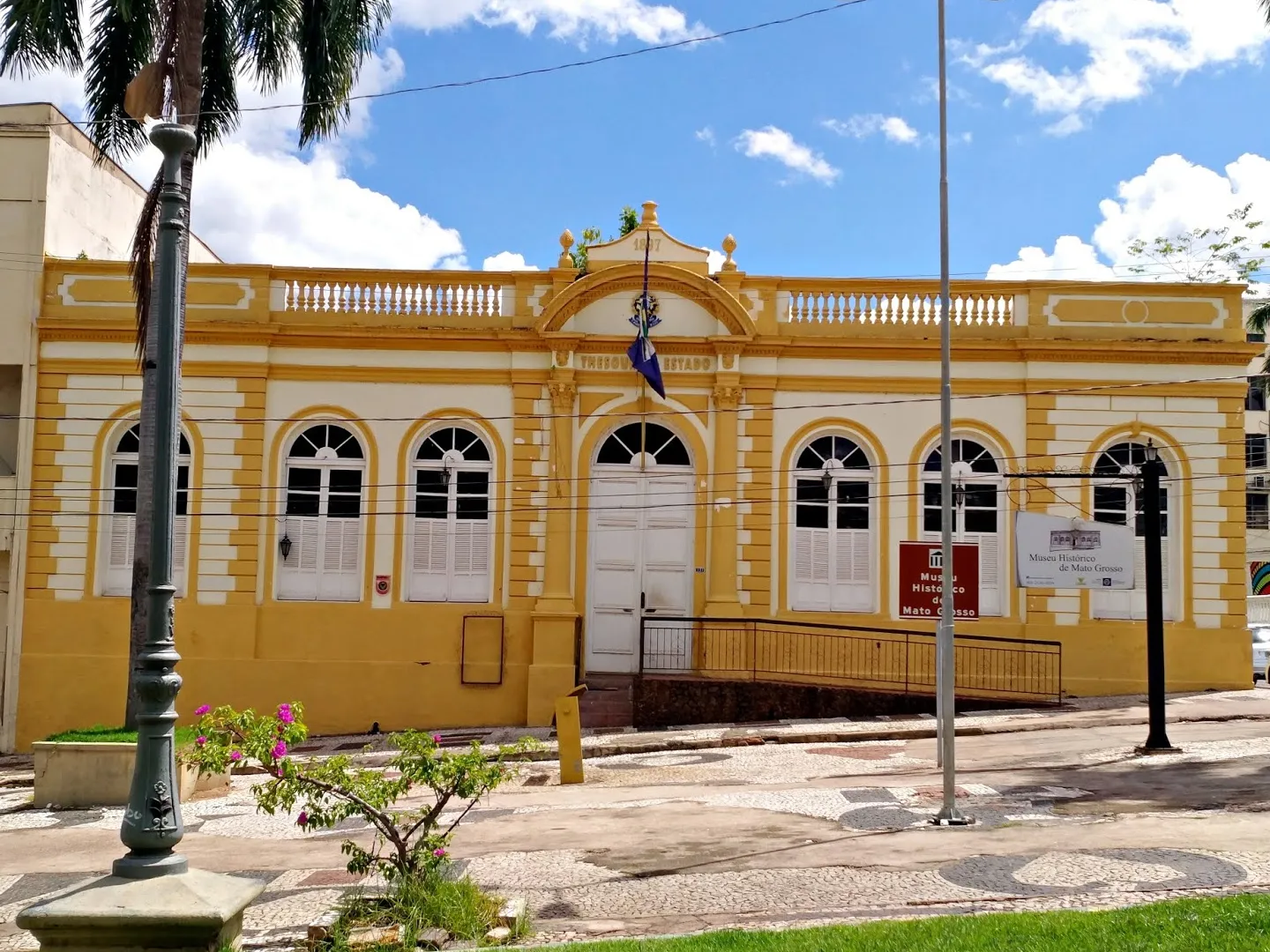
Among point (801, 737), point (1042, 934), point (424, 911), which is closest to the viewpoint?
point (1042, 934)

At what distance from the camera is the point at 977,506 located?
63.6 ft

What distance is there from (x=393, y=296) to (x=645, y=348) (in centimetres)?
436

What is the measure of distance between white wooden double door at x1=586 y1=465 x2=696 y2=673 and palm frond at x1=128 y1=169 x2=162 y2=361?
23.5ft

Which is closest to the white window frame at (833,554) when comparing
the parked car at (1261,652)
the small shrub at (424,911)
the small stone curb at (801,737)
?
the small stone curb at (801,737)

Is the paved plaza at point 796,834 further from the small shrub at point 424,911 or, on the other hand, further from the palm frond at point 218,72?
the palm frond at point 218,72

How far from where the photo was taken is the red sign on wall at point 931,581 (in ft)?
48.0

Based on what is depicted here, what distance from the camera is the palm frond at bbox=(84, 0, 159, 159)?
15.4m

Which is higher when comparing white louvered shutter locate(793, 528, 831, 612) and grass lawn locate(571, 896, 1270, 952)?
white louvered shutter locate(793, 528, 831, 612)

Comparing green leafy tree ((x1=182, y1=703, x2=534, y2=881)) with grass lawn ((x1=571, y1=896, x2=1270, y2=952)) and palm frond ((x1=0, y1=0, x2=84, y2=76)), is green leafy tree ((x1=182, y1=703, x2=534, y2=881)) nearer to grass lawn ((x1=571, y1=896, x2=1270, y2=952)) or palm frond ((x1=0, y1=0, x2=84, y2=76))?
grass lawn ((x1=571, y1=896, x2=1270, y2=952))

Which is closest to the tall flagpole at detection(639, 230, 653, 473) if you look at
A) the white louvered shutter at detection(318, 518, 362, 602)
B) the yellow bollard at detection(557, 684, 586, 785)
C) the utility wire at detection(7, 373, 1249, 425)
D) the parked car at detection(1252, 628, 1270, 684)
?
the utility wire at detection(7, 373, 1249, 425)

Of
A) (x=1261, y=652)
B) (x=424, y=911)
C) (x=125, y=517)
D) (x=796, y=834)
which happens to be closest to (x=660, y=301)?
(x=125, y=517)

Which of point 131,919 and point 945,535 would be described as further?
point 945,535

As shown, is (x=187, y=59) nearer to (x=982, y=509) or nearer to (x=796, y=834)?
(x=796, y=834)

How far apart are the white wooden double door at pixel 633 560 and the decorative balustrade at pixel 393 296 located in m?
3.36
